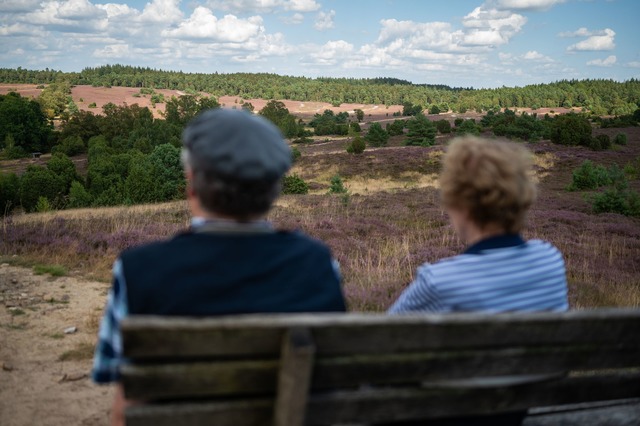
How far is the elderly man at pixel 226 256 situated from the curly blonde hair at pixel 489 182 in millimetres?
622

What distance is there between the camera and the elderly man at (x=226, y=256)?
58.1 inches

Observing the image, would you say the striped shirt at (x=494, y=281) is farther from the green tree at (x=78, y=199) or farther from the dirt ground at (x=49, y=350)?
the green tree at (x=78, y=199)

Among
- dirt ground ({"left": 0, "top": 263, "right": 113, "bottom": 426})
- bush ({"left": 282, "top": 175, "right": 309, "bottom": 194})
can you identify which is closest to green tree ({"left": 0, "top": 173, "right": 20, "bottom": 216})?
bush ({"left": 282, "top": 175, "right": 309, "bottom": 194})

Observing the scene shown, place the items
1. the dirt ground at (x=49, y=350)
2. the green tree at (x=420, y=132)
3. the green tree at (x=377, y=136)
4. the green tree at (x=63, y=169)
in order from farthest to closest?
the green tree at (x=377, y=136) → the green tree at (x=420, y=132) → the green tree at (x=63, y=169) → the dirt ground at (x=49, y=350)

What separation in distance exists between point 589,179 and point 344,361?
24.0 m

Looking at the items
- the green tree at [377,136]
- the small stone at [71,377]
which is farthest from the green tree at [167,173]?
the small stone at [71,377]

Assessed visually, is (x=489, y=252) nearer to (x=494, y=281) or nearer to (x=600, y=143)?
(x=494, y=281)

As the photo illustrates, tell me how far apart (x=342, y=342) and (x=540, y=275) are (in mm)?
958

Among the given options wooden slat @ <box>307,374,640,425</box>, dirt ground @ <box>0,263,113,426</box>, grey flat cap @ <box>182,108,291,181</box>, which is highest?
grey flat cap @ <box>182,108,291,181</box>

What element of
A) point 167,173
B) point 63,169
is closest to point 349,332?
point 167,173

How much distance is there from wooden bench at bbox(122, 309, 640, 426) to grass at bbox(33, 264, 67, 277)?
269 inches

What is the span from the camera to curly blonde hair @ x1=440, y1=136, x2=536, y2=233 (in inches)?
73.9

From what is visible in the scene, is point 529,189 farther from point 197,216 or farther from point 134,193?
point 134,193

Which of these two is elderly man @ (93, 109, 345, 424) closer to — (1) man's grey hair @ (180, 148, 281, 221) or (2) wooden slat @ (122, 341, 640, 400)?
(1) man's grey hair @ (180, 148, 281, 221)
